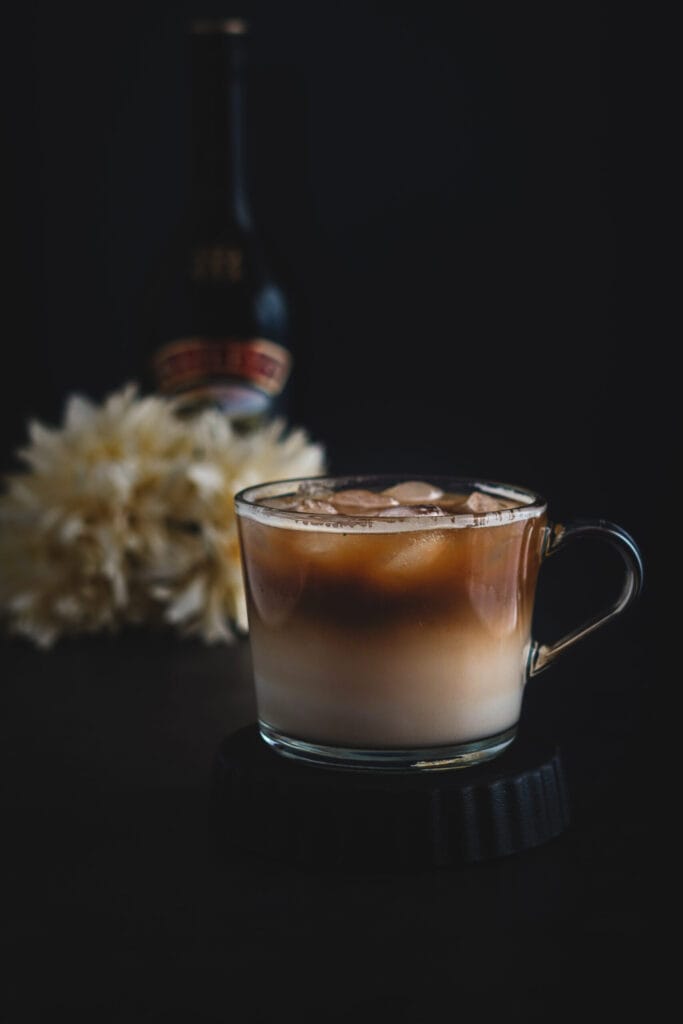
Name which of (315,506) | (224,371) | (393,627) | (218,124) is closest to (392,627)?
(393,627)

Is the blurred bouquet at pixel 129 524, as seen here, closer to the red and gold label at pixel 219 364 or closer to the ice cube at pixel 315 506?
the red and gold label at pixel 219 364

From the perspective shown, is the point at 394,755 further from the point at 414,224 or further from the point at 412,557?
the point at 414,224

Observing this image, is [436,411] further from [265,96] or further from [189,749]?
[189,749]

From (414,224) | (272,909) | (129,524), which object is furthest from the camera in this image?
(414,224)

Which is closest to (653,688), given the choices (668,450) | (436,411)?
(668,450)

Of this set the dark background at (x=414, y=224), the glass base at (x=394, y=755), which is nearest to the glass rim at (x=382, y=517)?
the glass base at (x=394, y=755)

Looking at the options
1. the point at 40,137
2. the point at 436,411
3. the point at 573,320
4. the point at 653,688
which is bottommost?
the point at 653,688
